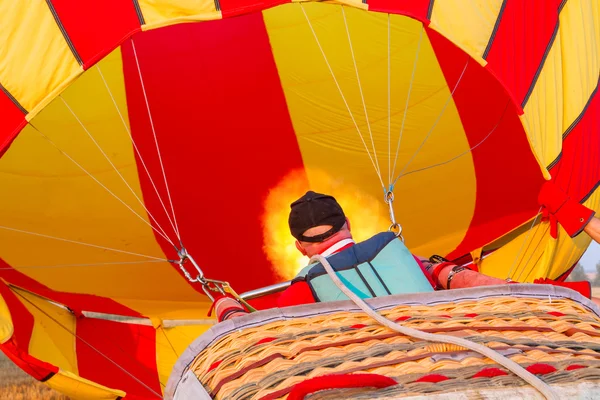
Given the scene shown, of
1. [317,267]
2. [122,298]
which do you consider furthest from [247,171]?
[317,267]

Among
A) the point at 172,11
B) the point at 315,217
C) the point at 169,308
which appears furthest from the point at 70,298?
the point at 315,217

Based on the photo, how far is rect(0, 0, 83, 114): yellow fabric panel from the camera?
2516 mm

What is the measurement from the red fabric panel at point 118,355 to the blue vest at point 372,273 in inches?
70.8

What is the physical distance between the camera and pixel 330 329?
142cm

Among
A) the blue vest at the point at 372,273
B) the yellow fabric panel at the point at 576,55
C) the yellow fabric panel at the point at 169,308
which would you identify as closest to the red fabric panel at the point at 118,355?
the yellow fabric panel at the point at 169,308

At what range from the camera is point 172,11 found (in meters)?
2.57

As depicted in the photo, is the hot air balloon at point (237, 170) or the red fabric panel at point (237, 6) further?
the hot air balloon at point (237, 170)

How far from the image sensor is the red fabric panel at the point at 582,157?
3.12 m

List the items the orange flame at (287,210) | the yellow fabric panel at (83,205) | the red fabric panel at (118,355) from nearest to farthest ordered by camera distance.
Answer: the red fabric panel at (118,355)
the yellow fabric panel at (83,205)
the orange flame at (287,210)

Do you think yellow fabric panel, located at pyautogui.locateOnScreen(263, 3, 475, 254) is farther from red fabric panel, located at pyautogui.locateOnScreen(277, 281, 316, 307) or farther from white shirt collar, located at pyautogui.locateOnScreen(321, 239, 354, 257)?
red fabric panel, located at pyautogui.locateOnScreen(277, 281, 316, 307)

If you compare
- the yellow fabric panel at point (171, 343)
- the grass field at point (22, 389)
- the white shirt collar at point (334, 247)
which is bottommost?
the grass field at point (22, 389)

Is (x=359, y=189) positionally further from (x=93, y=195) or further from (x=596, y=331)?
(x=596, y=331)

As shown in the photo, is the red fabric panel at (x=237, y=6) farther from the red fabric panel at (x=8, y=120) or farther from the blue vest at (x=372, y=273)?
the blue vest at (x=372, y=273)

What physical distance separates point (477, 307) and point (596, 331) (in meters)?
0.23
